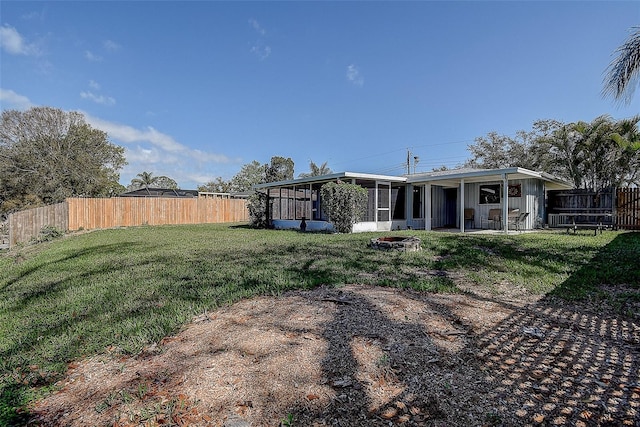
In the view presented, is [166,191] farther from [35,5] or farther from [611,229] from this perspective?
[611,229]

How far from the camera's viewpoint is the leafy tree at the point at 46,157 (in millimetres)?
21391

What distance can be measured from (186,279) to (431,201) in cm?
1168

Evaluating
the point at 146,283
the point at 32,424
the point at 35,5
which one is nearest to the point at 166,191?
the point at 35,5

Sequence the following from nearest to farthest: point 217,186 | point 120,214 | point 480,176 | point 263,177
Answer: point 480,176 → point 120,214 → point 263,177 → point 217,186

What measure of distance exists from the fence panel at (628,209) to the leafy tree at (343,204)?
398 inches

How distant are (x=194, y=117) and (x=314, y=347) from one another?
20.6 m

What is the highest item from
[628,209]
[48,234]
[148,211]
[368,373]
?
[628,209]

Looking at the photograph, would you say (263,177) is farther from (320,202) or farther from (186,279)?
(186,279)

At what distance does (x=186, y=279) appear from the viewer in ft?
16.8

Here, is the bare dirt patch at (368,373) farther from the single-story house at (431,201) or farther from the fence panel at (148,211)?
the fence panel at (148,211)

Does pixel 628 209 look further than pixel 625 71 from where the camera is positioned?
Yes

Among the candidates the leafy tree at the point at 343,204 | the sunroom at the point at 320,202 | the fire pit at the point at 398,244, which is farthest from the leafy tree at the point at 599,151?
the fire pit at the point at 398,244

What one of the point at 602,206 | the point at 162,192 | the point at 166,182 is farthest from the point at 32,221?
the point at 166,182

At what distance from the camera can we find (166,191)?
97.2ft
